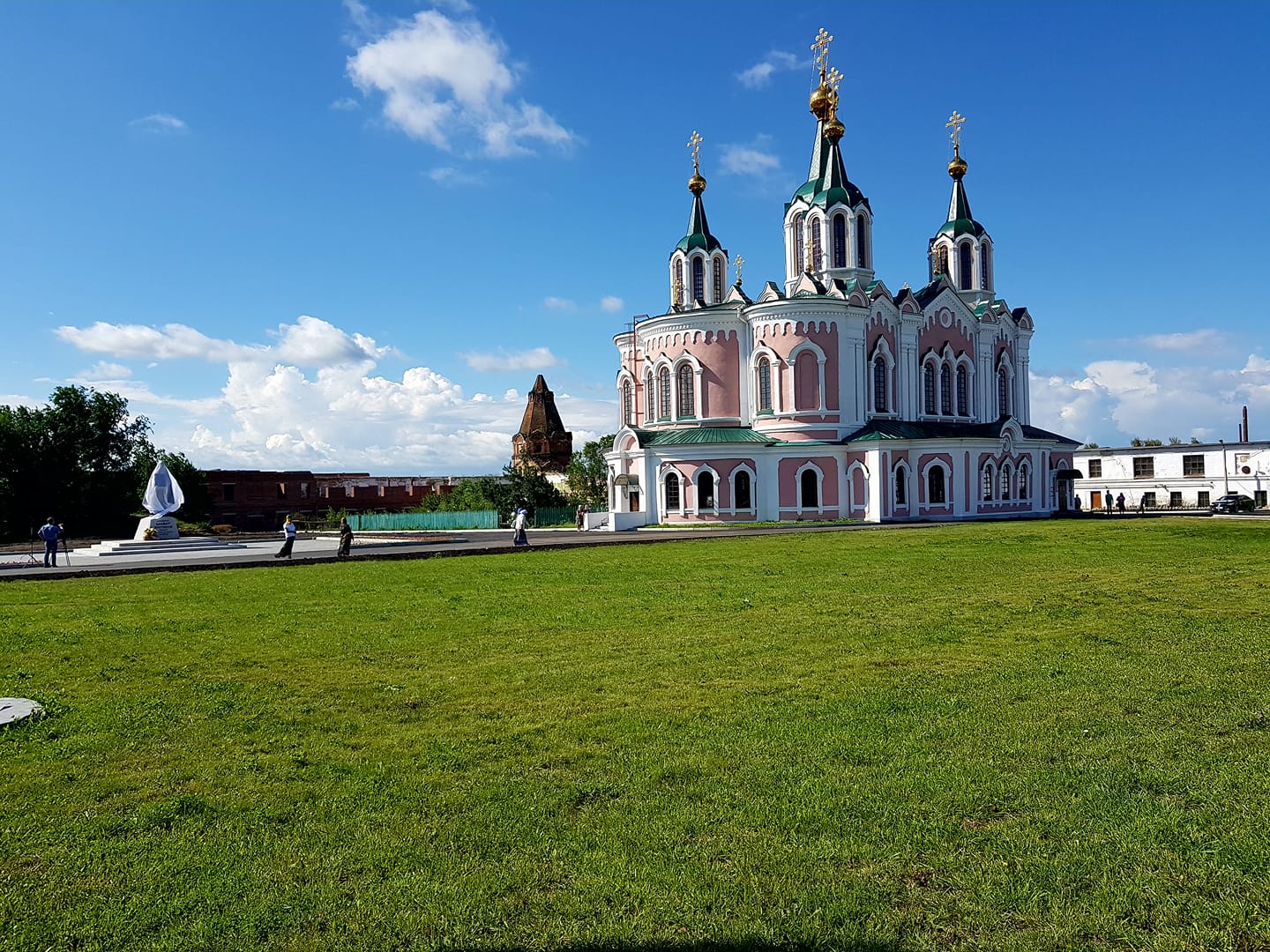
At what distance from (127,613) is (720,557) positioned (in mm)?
13707

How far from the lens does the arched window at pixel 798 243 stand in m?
51.2

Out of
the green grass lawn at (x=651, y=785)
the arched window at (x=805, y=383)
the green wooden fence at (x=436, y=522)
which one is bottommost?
the green grass lawn at (x=651, y=785)

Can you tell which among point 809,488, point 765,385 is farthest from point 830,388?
point 809,488

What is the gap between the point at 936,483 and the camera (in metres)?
45.9

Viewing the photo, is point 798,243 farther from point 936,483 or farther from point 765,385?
point 936,483

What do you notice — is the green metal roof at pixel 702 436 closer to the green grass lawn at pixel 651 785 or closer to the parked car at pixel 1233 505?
the parked car at pixel 1233 505

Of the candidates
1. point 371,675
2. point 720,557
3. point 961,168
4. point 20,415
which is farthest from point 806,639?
point 20,415

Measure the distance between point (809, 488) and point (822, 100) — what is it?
2248 cm

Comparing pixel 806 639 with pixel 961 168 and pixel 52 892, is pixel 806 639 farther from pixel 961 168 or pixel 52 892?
pixel 961 168

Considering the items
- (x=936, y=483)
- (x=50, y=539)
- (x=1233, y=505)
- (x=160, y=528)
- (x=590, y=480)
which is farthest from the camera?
(x=590, y=480)

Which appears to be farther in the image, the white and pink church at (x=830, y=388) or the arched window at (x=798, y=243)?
the arched window at (x=798, y=243)

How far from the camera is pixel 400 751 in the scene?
21.8ft

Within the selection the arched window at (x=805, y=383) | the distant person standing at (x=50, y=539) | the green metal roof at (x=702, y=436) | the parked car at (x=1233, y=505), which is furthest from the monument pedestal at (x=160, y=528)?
the parked car at (x=1233, y=505)

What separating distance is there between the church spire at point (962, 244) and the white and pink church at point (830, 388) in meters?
0.08
